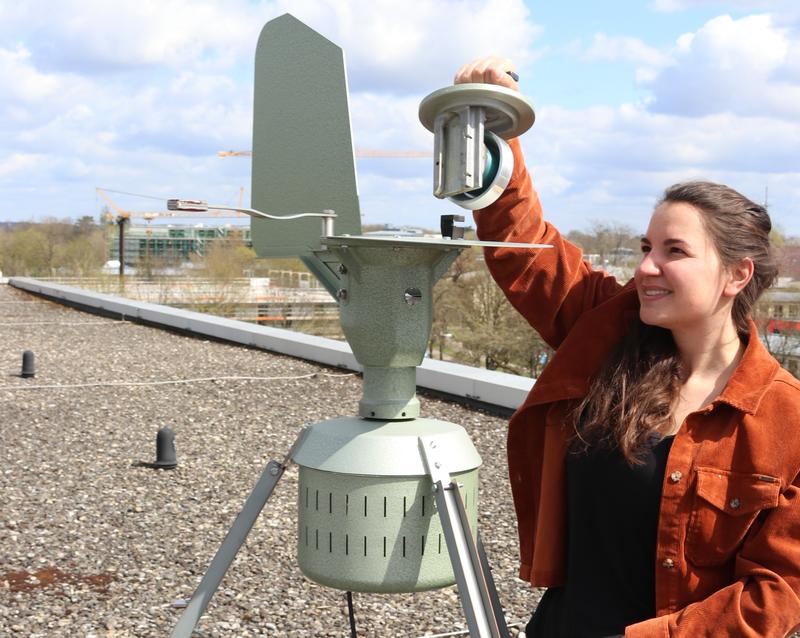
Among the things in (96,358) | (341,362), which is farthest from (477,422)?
(96,358)

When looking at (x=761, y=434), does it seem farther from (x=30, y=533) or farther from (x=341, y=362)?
(x=341, y=362)

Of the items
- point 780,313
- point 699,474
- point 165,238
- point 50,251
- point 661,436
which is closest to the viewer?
point 699,474

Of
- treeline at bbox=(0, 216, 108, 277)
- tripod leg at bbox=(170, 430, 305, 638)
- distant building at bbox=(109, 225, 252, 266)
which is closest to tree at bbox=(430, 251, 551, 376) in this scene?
treeline at bbox=(0, 216, 108, 277)

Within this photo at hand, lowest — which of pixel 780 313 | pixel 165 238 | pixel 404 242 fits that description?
pixel 780 313

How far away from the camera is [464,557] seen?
6.39ft

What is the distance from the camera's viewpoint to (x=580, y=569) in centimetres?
202

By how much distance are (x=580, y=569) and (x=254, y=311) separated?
98.3ft

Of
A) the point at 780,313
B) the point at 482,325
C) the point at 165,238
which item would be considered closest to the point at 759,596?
the point at 780,313

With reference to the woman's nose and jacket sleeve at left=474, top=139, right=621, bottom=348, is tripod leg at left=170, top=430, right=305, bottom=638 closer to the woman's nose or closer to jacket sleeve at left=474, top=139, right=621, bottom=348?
jacket sleeve at left=474, top=139, right=621, bottom=348

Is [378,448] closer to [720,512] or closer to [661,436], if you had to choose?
[661,436]

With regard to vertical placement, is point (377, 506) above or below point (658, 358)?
below

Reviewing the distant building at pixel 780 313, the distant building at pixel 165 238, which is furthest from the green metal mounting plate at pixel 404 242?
the distant building at pixel 165 238

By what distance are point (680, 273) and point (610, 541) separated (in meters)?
0.59

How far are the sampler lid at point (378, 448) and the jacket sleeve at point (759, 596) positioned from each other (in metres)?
0.54
